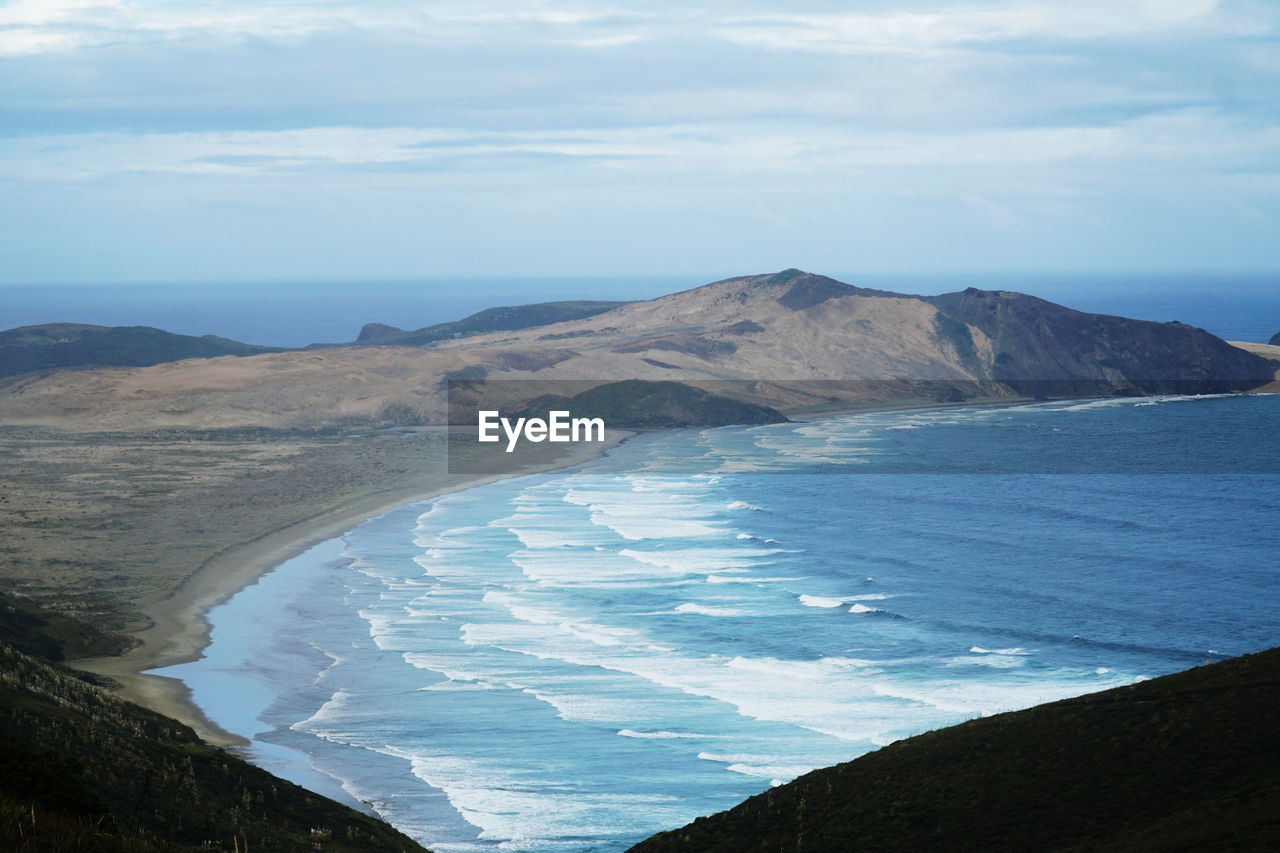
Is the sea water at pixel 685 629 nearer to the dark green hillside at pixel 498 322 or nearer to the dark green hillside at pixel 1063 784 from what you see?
the dark green hillside at pixel 1063 784

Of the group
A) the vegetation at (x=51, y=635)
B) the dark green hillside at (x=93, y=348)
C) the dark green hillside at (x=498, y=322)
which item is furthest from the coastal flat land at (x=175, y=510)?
the dark green hillside at (x=498, y=322)

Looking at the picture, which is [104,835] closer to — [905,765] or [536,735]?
[905,765]

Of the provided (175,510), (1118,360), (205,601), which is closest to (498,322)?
(1118,360)

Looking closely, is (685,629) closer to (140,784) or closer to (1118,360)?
(140,784)

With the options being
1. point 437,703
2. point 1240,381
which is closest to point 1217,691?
point 437,703

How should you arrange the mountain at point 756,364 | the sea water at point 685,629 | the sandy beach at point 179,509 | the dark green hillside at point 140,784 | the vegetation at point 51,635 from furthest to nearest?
the mountain at point 756,364 → the sandy beach at point 179,509 → the vegetation at point 51,635 → the sea water at point 685,629 → the dark green hillside at point 140,784

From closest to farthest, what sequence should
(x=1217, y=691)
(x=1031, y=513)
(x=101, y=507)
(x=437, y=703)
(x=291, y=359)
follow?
1. (x=1217, y=691)
2. (x=437, y=703)
3. (x=101, y=507)
4. (x=1031, y=513)
5. (x=291, y=359)
